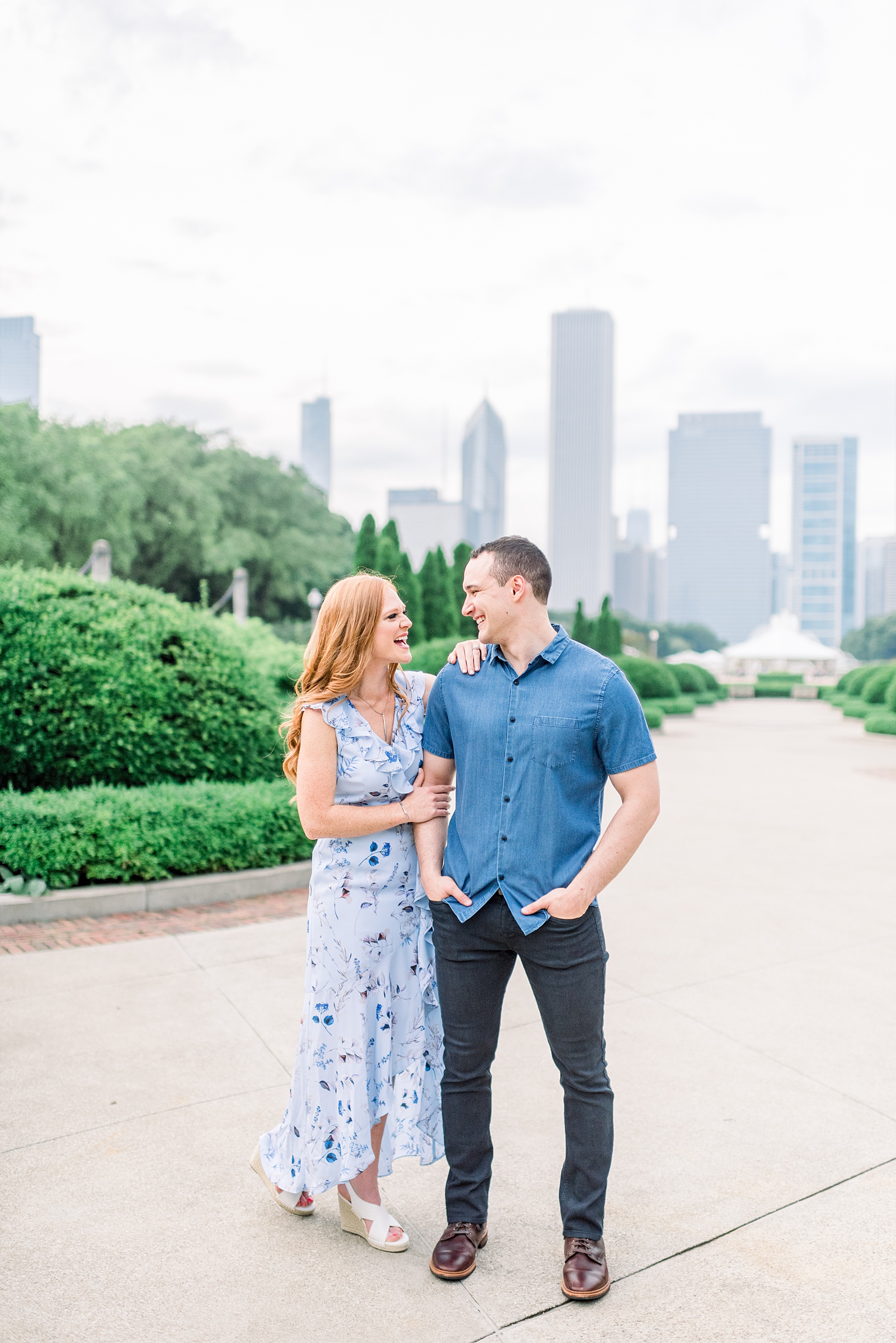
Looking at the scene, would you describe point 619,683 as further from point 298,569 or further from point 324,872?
point 298,569

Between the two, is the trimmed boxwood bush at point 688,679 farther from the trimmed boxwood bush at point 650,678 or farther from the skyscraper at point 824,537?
the skyscraper at point 824,537

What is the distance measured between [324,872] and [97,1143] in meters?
1.32

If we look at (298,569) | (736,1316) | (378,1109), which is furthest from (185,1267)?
(298,569)

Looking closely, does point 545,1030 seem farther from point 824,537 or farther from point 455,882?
point 824,537

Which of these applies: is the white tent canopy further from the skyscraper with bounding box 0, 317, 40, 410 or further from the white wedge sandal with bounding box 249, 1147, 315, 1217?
the skyscraper with bounding box 0, 317, 40, 410

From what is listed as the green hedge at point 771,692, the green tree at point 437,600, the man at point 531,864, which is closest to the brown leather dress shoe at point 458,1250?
the man at point 531,864

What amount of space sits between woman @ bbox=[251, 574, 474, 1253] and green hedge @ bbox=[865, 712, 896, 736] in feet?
59.9

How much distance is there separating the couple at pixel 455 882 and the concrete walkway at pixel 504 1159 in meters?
0.18

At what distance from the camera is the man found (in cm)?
222

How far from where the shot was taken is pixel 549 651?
2.28m

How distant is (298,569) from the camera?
38188mm

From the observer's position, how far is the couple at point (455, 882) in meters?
2.23

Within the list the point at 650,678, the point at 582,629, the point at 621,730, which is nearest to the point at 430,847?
the point at 621,730

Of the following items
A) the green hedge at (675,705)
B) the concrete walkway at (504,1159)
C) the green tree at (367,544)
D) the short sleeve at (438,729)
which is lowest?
the green hedge at (675,705)
